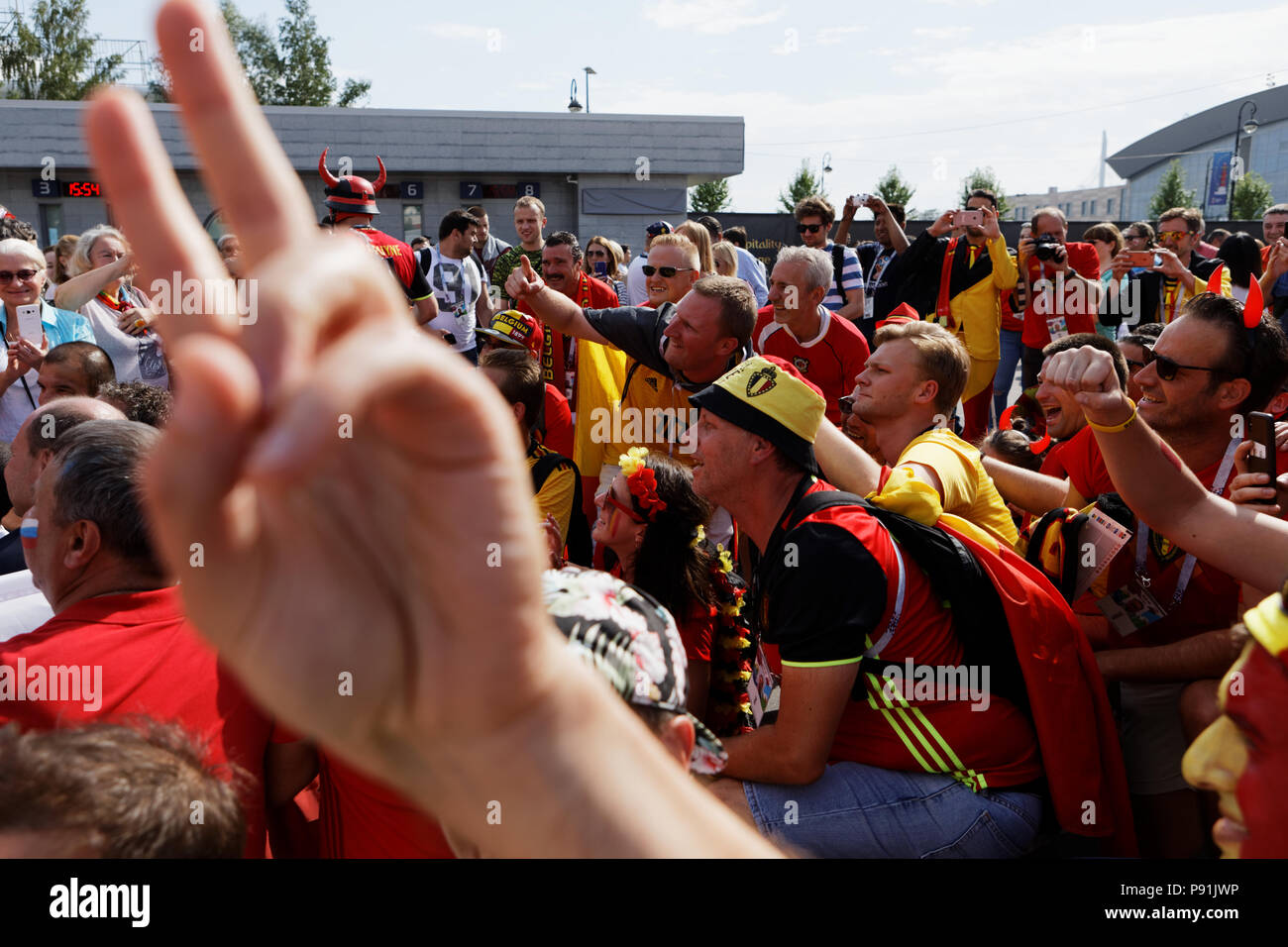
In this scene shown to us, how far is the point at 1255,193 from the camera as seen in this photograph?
45.5 m

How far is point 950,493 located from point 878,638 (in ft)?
1.98

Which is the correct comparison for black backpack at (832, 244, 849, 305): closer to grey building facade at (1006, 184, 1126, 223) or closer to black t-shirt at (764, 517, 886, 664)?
black t-shirt at (764, 517, 886, 664)

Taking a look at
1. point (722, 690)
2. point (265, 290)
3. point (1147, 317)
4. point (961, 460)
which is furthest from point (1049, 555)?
point (1147, 317)

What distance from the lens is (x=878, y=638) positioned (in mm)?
2537

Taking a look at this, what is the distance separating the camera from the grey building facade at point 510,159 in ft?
75.8

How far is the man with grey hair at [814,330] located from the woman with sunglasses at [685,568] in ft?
6.90

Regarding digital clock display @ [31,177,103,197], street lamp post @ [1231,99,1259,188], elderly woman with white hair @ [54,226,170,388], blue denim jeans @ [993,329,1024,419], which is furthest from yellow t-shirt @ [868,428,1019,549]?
digital clock display @ [31,177,103,197]

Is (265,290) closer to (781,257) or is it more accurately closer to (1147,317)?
(781,257)

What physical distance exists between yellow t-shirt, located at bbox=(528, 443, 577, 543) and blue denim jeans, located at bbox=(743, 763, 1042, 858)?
1893mm

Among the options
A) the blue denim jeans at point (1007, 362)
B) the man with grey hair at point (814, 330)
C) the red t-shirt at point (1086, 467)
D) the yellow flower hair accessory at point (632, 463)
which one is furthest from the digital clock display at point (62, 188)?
the red t-shirt at point (1086, 467)

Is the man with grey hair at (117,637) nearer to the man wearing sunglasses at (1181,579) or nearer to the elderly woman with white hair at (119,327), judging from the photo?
the man wearing sunglasses at (1181,579)

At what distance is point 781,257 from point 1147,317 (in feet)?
13.6

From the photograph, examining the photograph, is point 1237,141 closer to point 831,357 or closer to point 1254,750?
point 831,357
